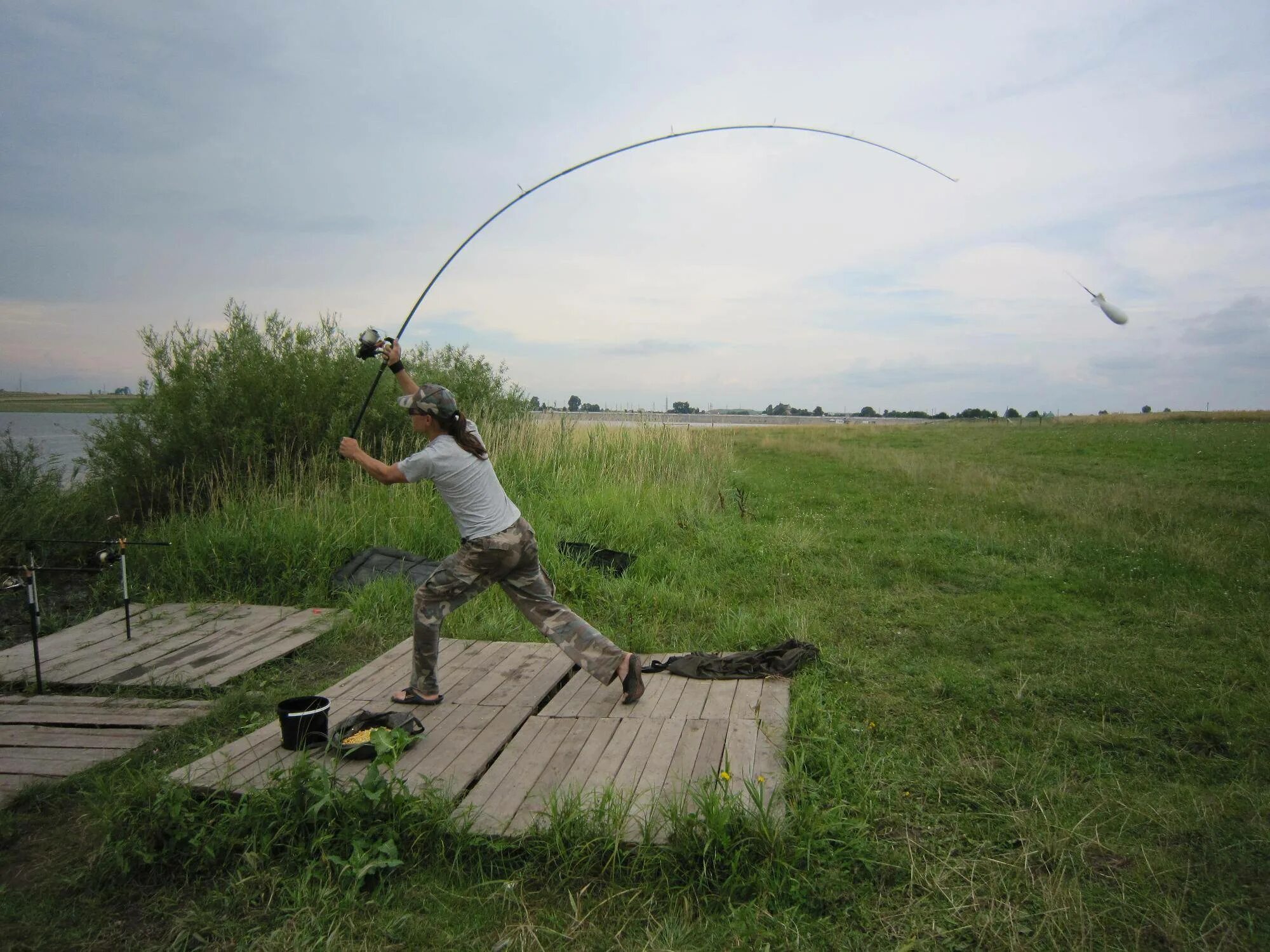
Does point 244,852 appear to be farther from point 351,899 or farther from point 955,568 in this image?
point 955,568

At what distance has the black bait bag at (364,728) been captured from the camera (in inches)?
148

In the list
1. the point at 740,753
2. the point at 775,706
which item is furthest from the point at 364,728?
the point at 775,706

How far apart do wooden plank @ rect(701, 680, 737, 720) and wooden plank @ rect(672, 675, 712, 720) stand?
0.07 ft

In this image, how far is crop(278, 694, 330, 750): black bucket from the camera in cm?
384

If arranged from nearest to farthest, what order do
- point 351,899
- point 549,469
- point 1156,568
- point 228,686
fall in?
1. point 351,899
2. point 228,686
3. point 1156,568
4. point 549,469

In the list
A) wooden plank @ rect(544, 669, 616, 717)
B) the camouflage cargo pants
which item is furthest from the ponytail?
wooden plank @ rect(544, 669, 616, 717)

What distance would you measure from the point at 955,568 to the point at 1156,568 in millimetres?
1727

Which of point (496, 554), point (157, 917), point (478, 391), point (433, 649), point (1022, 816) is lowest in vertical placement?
point (157, 917)

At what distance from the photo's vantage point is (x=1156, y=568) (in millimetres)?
7469

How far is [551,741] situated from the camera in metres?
4.02

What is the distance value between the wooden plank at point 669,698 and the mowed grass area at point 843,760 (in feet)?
2.12

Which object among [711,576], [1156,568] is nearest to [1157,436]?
[1156,568]

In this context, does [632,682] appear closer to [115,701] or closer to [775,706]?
[775,706]

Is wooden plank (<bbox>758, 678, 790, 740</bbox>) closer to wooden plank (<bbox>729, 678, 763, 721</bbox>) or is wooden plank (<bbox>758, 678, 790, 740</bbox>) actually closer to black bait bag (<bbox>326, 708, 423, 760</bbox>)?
wooden plank (<bbox>729, 678, 763, 721</bbox>)
